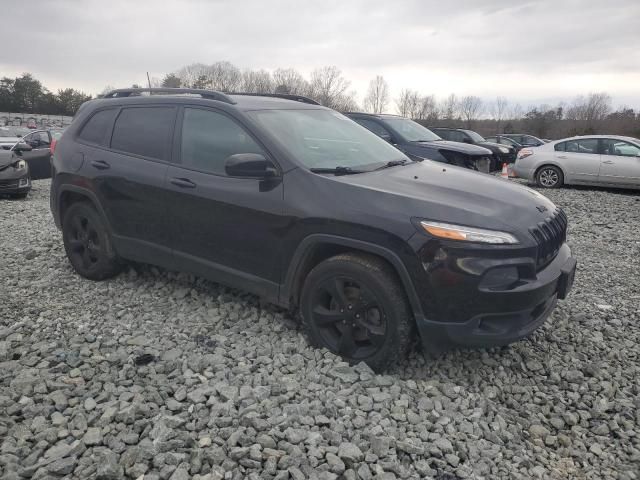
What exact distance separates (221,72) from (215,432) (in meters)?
73.0

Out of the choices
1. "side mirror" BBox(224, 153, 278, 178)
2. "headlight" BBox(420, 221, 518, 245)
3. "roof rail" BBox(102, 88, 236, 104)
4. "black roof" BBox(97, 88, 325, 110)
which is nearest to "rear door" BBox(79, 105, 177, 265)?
"black roof" BBox(97, 88, 325, 110)

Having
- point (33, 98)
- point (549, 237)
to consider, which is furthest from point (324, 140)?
point (33, 98)

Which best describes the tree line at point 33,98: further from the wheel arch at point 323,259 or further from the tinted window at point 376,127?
the wheel arch at point 323,259

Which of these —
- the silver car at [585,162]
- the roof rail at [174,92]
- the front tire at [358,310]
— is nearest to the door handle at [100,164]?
the roof rail at [174,92]

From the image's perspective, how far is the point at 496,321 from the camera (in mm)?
2932

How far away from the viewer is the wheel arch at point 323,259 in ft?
9.70

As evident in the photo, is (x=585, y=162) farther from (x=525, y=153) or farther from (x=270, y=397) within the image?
(x=270, y=397)

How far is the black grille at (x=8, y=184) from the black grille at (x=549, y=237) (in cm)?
988

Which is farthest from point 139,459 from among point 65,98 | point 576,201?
point 65,98

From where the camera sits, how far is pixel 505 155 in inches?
647

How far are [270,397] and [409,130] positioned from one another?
8199 millimetres

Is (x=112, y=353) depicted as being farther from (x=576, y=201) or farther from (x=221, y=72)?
(x=221, y=72)

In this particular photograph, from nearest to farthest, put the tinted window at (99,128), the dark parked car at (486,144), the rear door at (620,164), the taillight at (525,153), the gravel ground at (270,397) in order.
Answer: the gravel ground at (270,397)
the tinted window at (99,128)
the rear door at (620,164)
the taillight at (525,153)
the dark parked car at (486,144)

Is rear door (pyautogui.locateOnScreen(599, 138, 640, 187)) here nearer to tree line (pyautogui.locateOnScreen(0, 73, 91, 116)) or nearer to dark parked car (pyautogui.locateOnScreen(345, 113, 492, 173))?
dark parked car (pyautogui.locateOnScreen(345, 113, 492, 173))
